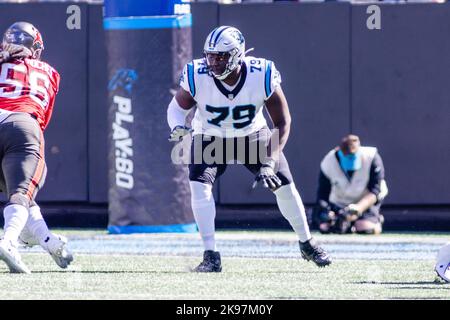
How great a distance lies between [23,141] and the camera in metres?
7.96

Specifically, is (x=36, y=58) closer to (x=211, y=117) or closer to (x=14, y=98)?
(x=14, y=98)

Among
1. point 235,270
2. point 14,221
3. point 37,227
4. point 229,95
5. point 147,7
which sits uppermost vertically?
point 147,7

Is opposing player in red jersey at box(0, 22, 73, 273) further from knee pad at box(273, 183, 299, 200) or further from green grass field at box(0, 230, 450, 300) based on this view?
knee pad at box(273, 183, 299, 200)

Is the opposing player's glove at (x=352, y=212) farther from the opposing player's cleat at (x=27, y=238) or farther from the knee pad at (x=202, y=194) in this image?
the opposing player's cleat at (x=27, y=238)

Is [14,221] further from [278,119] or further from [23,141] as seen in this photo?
[278,119]

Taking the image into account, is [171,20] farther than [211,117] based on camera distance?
Yes

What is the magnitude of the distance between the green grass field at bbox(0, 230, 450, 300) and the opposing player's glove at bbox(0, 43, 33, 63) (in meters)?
1.31

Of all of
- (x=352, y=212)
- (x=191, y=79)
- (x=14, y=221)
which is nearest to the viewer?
(x=14, y=221)

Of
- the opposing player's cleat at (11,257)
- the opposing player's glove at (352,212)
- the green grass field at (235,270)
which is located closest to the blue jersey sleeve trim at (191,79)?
the green grass field at (235,270)

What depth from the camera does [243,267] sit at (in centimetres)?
887

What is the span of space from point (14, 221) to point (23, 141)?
20.6 inches

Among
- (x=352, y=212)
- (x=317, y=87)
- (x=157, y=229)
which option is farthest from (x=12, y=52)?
(x=317, y=87)
